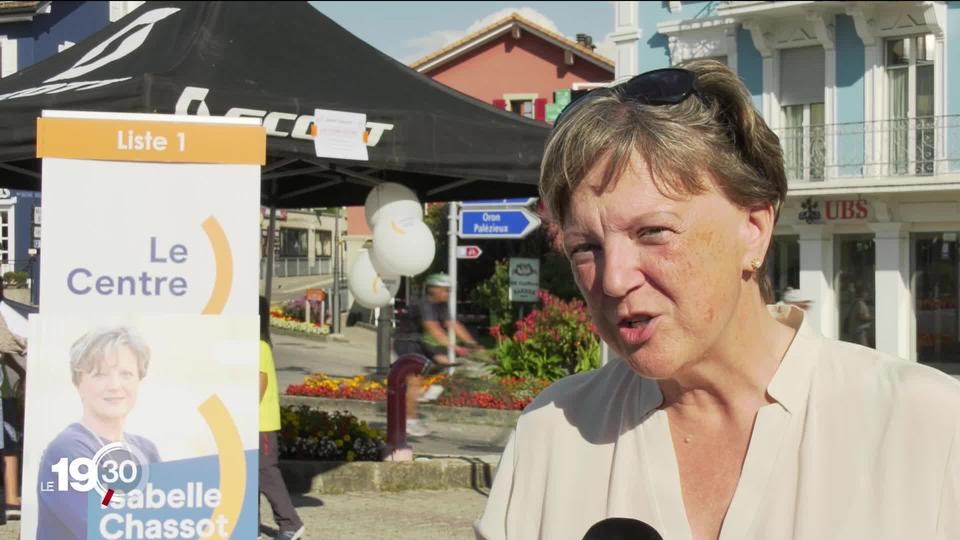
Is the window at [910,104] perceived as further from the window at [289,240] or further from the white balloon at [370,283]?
the white balloon at [370,283]

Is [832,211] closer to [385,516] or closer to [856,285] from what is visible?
[856,285]

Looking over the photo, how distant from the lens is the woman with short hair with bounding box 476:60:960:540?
181 cm

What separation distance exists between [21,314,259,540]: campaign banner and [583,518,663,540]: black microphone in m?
3.89

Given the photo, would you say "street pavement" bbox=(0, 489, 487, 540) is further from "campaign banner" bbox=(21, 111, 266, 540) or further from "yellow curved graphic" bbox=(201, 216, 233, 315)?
"yellow curved graphic" bbox=(201, 216, 233, 315)

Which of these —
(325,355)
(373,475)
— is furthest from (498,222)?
(325,355)

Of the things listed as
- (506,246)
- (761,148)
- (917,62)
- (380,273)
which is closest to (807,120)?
(917,62)

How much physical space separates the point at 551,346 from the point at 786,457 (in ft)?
60.9

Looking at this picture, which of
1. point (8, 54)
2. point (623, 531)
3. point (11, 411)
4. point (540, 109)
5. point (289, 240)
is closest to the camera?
point (623, 531)

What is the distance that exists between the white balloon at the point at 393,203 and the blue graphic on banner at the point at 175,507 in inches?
143

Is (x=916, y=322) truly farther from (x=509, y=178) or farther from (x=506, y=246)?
(x=509, y=178)

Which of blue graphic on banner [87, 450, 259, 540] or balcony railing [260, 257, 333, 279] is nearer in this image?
blue graphic on banner [87, 450, 259, 540]

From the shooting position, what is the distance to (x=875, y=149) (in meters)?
29.3

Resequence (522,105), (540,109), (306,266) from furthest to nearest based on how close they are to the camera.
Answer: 1. (522,105)
2. (540,109)
3. (306,266)

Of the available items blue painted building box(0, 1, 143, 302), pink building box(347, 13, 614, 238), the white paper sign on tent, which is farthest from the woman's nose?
pink building box(347, 13, 614, 238)
